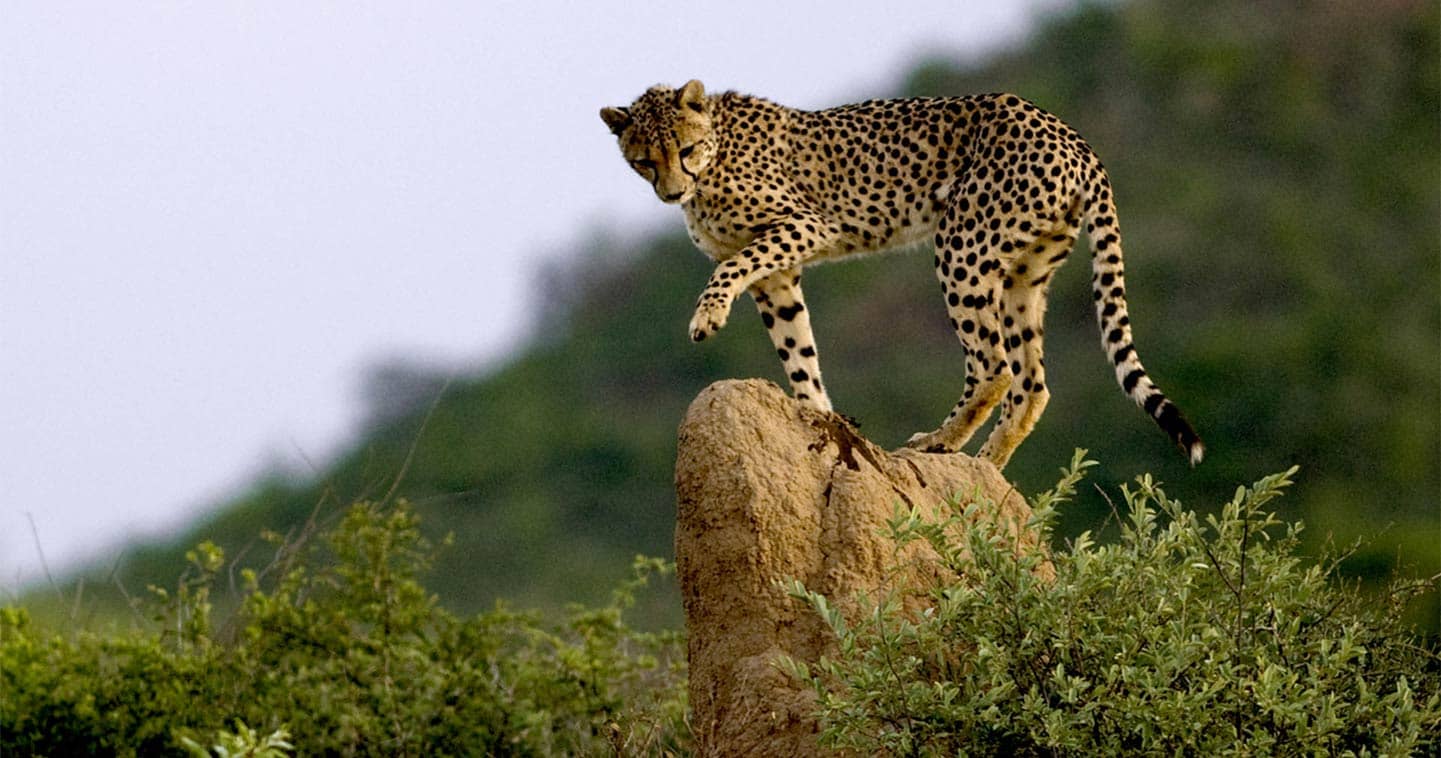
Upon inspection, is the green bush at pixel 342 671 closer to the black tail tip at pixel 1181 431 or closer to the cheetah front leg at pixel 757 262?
the cheetah front leg at pixel 757 262

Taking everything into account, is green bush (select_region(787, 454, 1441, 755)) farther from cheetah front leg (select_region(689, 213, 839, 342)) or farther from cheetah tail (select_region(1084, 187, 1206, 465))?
cheetah tail (select_region(1084, 187, 1206, 465))

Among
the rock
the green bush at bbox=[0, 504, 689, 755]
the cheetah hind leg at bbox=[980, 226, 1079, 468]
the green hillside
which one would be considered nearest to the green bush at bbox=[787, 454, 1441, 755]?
the rock

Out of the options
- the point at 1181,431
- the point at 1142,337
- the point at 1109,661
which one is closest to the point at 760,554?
the point at 1109,661

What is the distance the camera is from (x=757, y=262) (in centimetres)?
692

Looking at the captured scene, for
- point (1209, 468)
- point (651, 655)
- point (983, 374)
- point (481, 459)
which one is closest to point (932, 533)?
point (983, 374)

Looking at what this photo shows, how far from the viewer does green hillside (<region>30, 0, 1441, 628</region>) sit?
71.7ft

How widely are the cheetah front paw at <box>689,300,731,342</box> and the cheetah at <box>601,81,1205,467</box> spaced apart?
0.75ft

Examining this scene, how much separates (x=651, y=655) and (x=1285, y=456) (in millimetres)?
13473

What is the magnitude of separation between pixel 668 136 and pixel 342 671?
113 inches

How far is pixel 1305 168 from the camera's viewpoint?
25.3m

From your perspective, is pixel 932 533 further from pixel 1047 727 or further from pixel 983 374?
pixel 983 374

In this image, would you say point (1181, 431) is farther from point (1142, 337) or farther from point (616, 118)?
point (1142, 337)

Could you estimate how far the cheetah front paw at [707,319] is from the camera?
6.35m

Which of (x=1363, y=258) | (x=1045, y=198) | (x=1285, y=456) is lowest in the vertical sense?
(x=1285, y=456)
